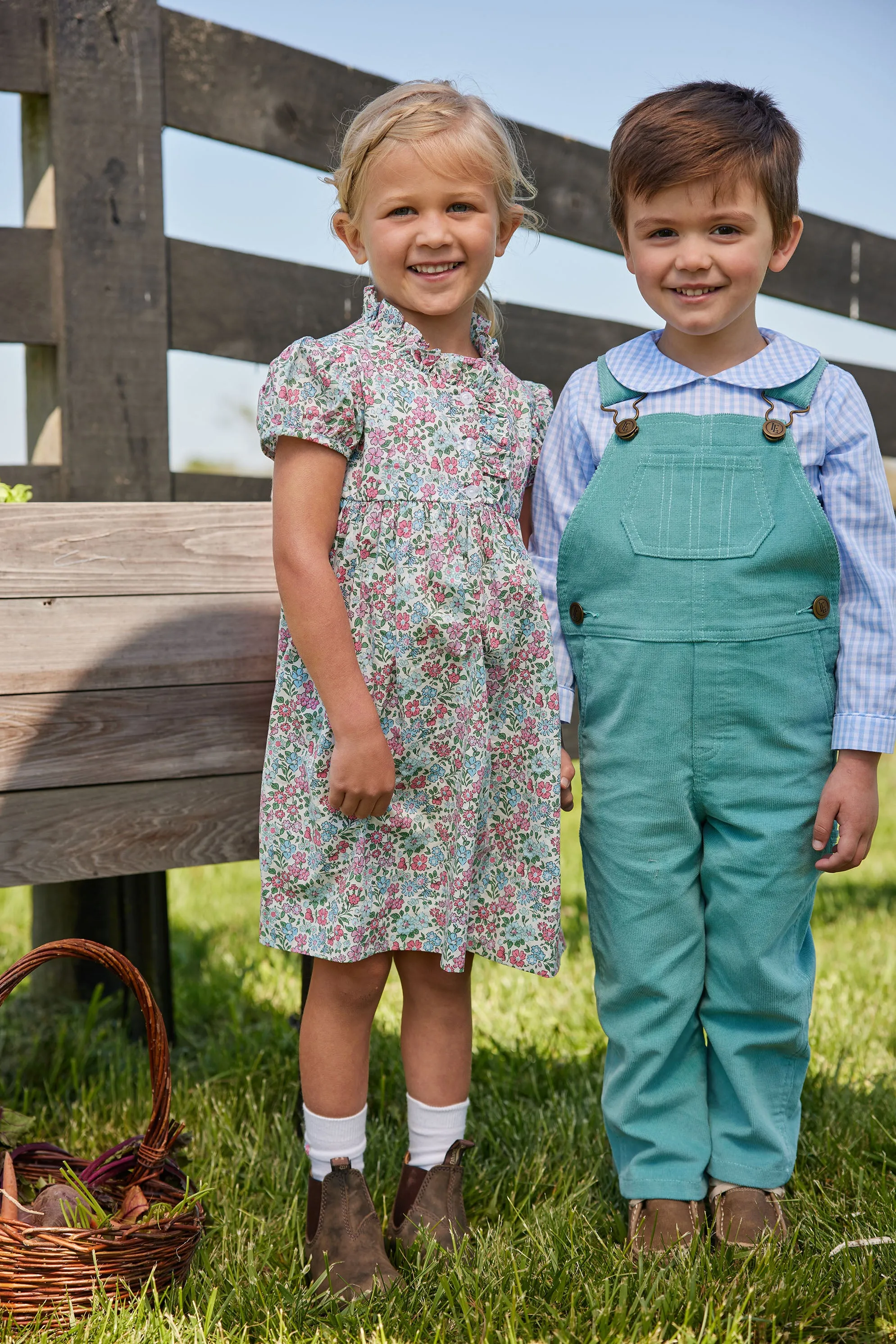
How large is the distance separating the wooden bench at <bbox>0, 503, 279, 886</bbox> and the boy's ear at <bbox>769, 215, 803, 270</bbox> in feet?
3.10

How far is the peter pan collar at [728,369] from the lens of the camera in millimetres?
1910

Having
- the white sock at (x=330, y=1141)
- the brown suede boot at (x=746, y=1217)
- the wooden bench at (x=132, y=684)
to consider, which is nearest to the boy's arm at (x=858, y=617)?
the brown suede boot at (x=746, y=1217)

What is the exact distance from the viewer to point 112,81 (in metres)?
2.49

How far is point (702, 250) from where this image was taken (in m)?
1.84

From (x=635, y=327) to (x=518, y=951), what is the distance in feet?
6.11

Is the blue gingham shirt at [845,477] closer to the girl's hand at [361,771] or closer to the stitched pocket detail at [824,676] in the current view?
the stitched pocket detail at [824,676]

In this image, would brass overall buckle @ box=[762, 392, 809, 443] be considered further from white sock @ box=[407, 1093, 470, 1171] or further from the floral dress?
white sock @ box=[407, 1093, 470, 1171]

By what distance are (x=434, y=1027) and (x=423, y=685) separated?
0.58 meters

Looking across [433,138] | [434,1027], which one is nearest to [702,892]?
[434,1027]

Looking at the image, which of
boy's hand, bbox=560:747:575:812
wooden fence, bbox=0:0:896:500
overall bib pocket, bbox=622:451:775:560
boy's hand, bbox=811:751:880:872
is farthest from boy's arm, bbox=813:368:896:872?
wooden fence, bbox=0:0:896:500

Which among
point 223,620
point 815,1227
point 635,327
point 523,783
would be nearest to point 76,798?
point 223,620

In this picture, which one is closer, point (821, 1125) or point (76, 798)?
point (76, 798)

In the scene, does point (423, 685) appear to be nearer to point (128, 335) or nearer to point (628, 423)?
point (628, 423)

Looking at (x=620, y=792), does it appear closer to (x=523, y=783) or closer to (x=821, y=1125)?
(x=523, y=783)
